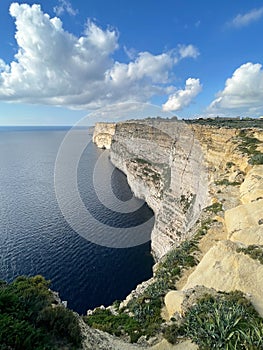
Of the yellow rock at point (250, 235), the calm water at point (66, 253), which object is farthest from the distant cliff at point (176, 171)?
the yellow rock at point (250, 235)

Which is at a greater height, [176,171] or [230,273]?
[230,273]

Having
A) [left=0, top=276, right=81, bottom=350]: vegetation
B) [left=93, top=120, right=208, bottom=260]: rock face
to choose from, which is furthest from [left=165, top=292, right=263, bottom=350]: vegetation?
[left=93, top=120, right=208, bottom=260]: rock face

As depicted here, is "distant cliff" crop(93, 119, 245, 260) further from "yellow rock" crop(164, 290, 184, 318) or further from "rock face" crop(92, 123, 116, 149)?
"rock face" crop(92, 123, 116, 149)

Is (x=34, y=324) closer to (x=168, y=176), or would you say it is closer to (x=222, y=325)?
(x=222, y=325)

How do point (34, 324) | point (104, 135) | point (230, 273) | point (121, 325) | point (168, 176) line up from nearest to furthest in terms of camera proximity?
point (34, 324) < point (121, 325) < point (230, 273) < point (168, 176) < point (104, 135)

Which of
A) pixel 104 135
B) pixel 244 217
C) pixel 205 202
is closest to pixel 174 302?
pixel 244 217

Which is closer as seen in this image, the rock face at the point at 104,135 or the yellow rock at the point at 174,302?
the yellow rock at the point at 174,302

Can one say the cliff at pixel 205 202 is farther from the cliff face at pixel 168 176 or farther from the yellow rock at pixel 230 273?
the cliff face at pixel 168 176
